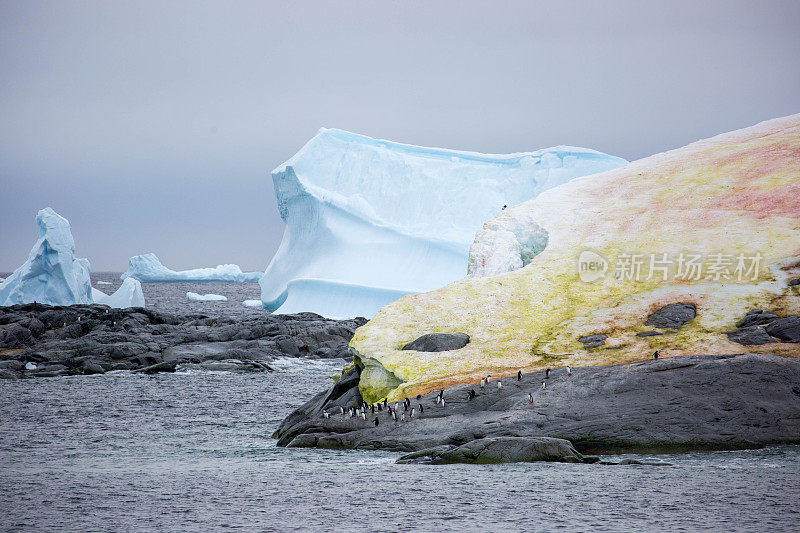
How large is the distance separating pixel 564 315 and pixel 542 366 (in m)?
3.68

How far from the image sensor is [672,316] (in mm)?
22031

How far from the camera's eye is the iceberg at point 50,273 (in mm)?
60794

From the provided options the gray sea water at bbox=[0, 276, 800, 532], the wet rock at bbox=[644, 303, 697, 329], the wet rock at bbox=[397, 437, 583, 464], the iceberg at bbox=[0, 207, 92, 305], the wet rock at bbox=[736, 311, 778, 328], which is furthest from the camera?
the iceberg at bbox=[0, 207, 92, 305]

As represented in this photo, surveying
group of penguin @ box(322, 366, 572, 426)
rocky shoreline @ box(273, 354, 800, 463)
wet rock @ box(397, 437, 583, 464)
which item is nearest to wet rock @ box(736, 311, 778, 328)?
rocky shoreline @ box(273, 354, 800, 463)

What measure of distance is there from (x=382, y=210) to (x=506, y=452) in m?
50.1

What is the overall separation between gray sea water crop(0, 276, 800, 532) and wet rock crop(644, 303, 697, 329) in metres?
6.50

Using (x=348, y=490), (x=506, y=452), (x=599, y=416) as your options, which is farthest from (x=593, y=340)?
(x=348, y=490)

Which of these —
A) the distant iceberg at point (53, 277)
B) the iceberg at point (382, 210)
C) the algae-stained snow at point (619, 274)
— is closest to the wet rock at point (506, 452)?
the algae-stained snow at point (619, 274)

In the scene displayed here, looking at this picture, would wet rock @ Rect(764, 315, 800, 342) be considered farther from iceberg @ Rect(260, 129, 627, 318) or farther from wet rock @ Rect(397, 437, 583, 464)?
iceberg @ Rect(260, 129, 627, 318)

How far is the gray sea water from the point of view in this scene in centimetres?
1138

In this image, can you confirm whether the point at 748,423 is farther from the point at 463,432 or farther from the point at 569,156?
the point at 569,156

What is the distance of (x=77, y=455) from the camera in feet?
62.8

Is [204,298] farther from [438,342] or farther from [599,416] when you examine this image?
[599,416]

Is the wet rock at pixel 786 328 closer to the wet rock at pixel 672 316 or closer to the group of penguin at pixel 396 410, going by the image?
the wet rock at pixel 672 316
